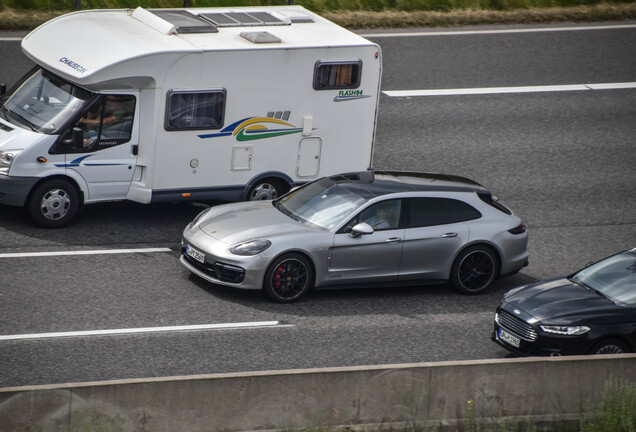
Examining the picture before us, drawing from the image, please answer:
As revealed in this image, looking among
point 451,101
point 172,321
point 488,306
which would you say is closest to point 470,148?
point 451,101

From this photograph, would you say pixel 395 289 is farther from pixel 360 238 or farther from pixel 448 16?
pixel 448 16

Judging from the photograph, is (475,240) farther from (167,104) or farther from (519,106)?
(519,106)

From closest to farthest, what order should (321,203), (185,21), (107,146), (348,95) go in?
1. (321,203)
2. (107,146)
3. (185,21)
4. (348,95)

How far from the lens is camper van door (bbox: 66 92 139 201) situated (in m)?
14.5

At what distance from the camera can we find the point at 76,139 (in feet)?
47.1

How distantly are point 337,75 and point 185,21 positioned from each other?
8.02 feet

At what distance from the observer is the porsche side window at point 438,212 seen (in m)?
13.5

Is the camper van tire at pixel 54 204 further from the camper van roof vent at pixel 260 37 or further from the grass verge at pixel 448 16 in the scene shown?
the grass verge at pixel 448 16

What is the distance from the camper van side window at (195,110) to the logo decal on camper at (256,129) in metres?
0.18

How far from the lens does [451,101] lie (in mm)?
20688

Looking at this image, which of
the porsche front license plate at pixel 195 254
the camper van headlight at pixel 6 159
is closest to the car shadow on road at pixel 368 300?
the porsche front license plate at pixel 195 254

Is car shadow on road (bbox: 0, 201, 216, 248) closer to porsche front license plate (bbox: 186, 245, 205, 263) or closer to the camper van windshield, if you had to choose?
the camper van windshield

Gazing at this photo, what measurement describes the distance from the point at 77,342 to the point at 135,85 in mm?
4531

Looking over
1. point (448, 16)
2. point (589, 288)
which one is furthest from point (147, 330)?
point (448, 16)
